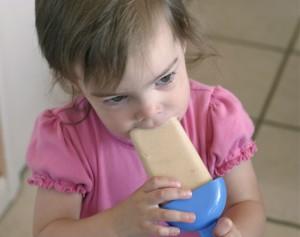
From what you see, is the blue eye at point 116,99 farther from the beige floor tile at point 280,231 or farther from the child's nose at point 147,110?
the beige floor tile at point 280,231

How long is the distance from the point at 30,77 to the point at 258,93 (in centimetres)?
62

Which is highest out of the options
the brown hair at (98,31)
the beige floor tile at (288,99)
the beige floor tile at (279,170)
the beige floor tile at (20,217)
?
the brown hair at (98,31)

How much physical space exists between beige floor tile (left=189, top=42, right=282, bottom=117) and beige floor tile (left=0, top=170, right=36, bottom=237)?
510mm

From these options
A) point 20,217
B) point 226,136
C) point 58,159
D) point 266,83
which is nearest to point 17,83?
point 20,217

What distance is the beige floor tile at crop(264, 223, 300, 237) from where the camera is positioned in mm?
1368

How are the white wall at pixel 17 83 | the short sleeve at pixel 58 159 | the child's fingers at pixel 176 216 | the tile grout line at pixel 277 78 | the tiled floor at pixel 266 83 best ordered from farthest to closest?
1. the tile grout line at pixel 277 78
2. the tiled floor at pixel 266 83
3. the white wall at pixel 17 83
4. the short sleeve at pixel 58 159
5. the child's fingers at pixel 176 216

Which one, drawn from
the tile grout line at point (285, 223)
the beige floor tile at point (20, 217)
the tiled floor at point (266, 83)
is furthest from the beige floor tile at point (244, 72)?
the beige floor tile at point (20, 217)

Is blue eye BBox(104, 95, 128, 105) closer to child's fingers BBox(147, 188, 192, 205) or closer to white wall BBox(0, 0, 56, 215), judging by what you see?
child's fingers BBox(147, 188, 192, 205)

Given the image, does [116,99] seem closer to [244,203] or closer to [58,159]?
[58,159]

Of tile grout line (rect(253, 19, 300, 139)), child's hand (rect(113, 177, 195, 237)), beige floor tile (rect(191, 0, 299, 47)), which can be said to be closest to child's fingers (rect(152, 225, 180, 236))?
child's hand (rect(113, 177, 195, 237))

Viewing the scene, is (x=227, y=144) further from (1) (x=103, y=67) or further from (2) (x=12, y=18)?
(2) (x=12, y=18)

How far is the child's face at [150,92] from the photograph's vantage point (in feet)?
2.55

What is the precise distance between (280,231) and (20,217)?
22.3 inches

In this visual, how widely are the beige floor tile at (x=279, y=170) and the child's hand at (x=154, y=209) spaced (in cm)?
69
